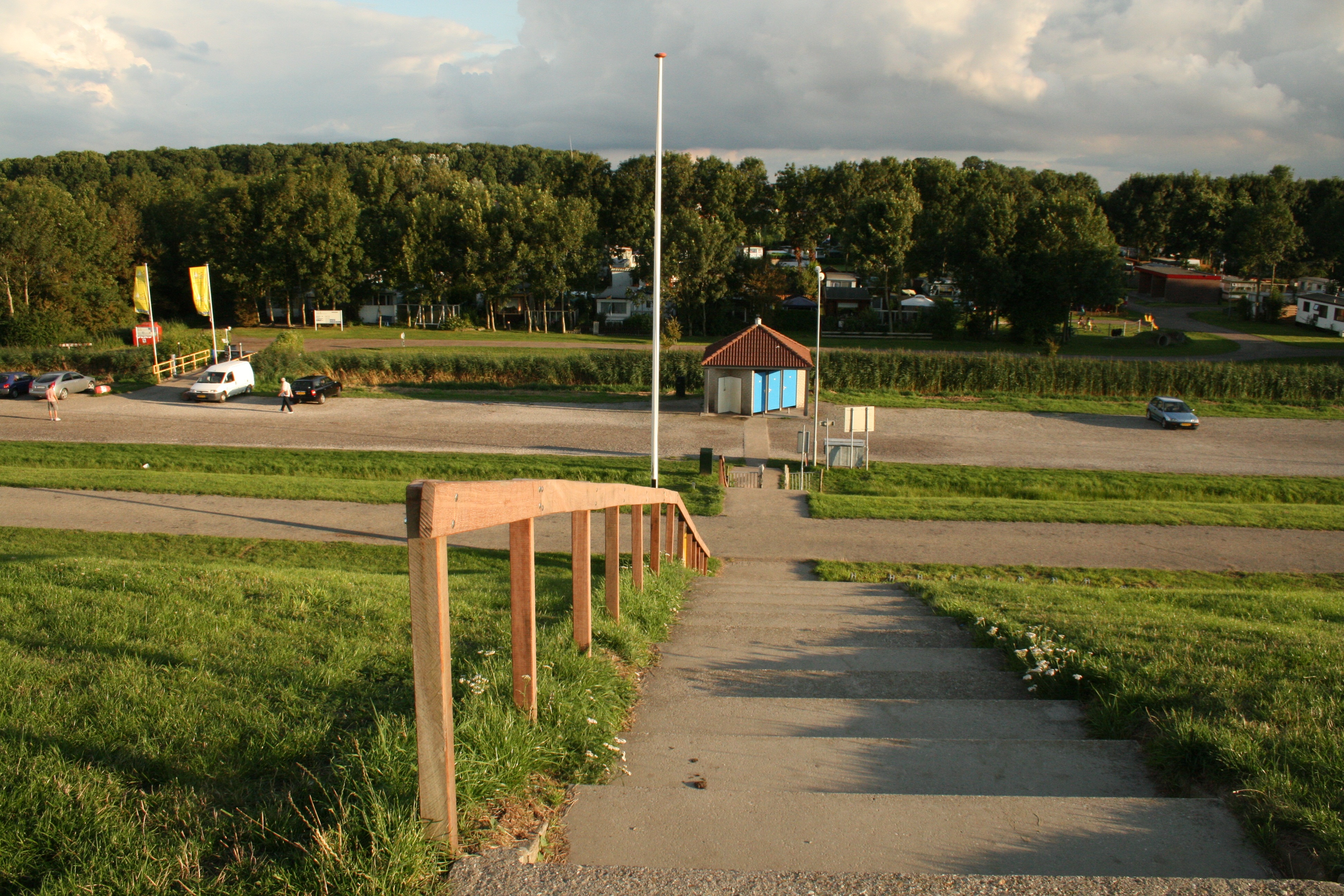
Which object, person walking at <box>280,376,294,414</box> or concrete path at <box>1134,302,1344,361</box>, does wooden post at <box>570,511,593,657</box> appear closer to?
person walking at <box>280,376,294,414</box>

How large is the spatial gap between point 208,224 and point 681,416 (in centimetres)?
5438

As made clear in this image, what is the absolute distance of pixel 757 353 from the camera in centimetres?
3481

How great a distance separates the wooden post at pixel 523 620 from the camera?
364 centimetres

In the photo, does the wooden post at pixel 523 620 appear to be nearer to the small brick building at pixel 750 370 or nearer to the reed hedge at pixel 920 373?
the small brick building at pixel 750 370

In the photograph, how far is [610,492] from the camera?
5172 mm

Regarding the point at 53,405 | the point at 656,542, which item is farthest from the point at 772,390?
the point at 656,542

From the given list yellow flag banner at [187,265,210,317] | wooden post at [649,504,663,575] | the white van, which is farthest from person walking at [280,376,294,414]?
wooden post at [649,504,663,575]

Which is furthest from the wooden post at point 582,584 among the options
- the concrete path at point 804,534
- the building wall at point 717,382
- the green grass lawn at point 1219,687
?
the building wall at point 717,382

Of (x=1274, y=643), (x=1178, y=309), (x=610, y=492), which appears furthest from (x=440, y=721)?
(x=1178, y=309)

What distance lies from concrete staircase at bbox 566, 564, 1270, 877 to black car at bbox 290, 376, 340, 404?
3384 centimetres

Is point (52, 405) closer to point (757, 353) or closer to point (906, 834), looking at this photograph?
point (757, 353)

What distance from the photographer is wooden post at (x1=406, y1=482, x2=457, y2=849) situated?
2582 millimetres

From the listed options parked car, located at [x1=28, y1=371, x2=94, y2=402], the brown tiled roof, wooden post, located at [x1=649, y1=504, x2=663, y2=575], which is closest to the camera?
wooden post, located at [x1=649, y1=504, x2=663, y2=575]

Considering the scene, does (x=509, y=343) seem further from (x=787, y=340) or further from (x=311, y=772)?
(x=311, y=772)
